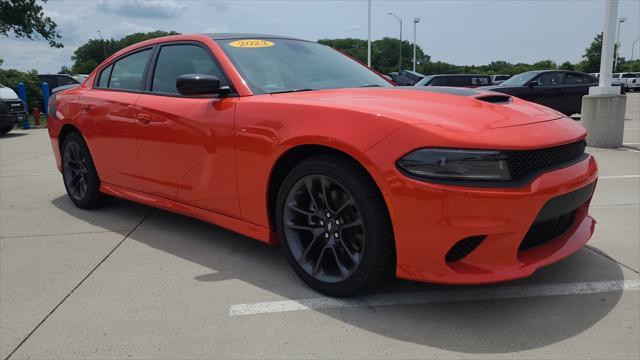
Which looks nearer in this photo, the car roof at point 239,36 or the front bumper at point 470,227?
the front bumper at point 470,227

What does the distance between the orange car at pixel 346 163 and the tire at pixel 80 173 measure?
0.68 metres

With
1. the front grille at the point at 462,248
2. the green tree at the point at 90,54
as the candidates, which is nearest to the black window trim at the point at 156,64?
A: the front grille at the point at 462,248

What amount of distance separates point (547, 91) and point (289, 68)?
11571mm

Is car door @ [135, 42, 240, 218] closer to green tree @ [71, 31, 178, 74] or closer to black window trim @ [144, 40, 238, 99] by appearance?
black window trim @ [144, 40, 238, 99]

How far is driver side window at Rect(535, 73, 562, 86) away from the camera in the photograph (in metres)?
13.4

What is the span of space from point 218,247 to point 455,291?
1733 millimetres

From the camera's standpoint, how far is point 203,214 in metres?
3.46

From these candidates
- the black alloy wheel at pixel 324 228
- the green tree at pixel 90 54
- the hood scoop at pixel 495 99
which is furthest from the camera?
the green tree at pixel 90 54

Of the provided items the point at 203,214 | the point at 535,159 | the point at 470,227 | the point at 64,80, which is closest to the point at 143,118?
the point at 203,214

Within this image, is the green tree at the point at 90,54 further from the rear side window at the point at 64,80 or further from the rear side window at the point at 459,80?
the rear side window at the point at 459,80

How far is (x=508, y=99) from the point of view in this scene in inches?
117

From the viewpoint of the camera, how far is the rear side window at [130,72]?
161 inches

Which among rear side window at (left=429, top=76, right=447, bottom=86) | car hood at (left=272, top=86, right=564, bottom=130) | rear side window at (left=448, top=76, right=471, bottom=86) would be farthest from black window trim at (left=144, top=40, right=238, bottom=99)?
rear side window at (left=448, top=76, right=471, bottom=86)

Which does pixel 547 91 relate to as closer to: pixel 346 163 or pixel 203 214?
pixel 203 214
